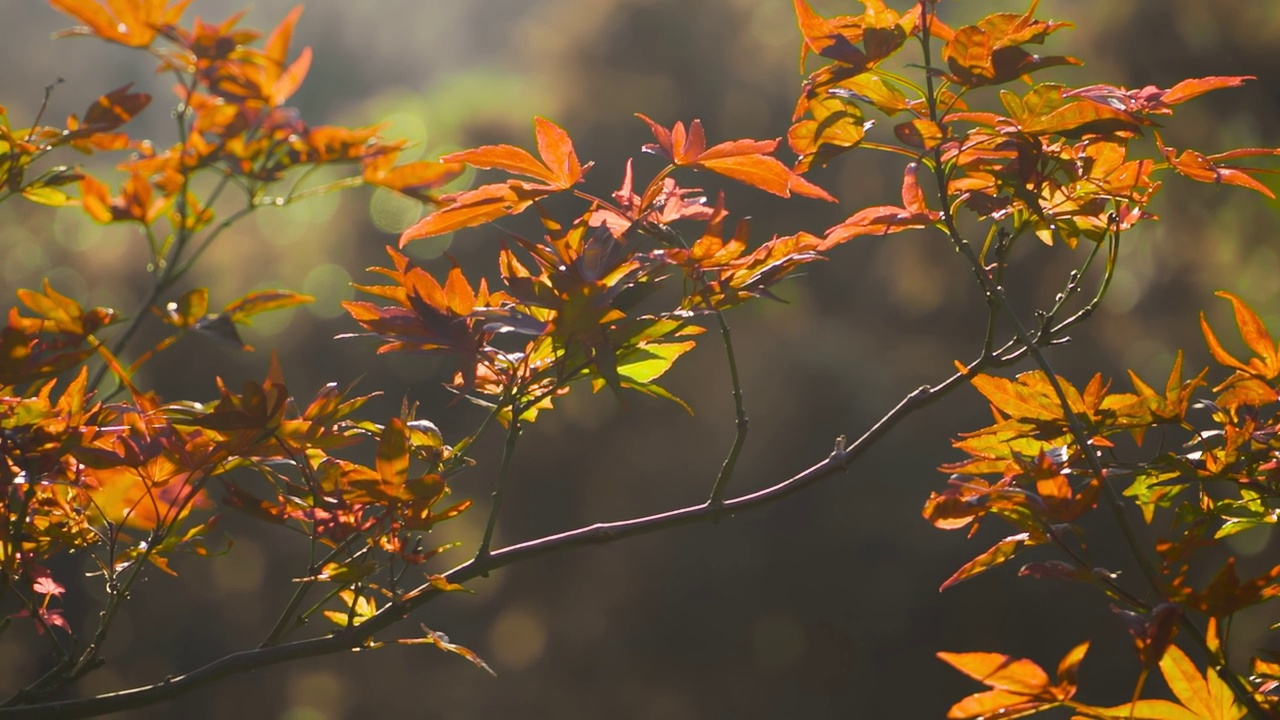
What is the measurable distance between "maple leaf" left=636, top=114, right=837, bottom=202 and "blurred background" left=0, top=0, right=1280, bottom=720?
2983 mm

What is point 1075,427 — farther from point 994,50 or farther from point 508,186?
point 508,186

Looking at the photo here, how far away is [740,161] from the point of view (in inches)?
26.4

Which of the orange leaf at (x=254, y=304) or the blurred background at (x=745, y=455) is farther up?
the orange leaf at (x=254, y=304)

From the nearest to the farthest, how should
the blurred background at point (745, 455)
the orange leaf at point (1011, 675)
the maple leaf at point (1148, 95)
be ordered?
1. the orange leaf at point (1011, 675)
2. the maple leaf at point (1148, 95)
3. the blurred background at point (745, 455)

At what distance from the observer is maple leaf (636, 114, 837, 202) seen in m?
0.66

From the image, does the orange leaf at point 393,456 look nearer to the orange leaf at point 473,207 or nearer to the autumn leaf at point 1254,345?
the orange leaf at point 473,207

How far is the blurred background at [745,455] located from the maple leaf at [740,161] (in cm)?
298

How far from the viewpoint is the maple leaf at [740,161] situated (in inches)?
25.9

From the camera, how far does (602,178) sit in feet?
14.0

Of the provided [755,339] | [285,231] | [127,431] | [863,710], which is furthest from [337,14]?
[127,431]

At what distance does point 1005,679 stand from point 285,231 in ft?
15.5

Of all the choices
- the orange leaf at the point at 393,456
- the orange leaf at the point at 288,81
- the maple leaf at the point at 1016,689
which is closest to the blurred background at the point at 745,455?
the orange leaf at the point at 288,81

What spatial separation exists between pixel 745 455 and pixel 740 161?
3.19 meters

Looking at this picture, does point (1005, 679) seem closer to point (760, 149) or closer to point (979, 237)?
point (760, 149)
